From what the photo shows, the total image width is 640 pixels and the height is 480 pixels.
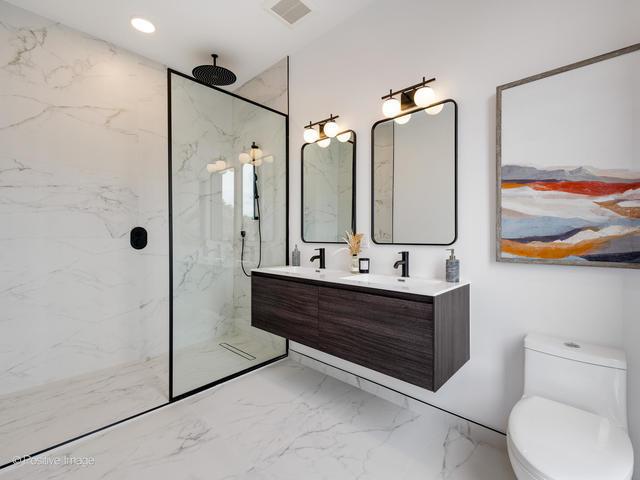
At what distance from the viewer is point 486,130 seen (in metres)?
1.65

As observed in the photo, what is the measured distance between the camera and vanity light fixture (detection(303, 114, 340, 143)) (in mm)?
2340

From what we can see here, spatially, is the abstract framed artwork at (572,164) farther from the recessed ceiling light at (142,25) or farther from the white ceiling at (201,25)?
the recessed ceiling light at (142,25)

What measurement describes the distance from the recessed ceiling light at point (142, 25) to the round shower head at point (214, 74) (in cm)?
39

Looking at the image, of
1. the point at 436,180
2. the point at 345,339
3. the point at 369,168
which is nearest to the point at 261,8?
the point at 369,168

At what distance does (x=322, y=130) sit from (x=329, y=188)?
1.60 feet

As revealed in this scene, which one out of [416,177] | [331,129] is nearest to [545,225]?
[416,177]

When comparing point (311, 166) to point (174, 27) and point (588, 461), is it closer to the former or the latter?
point (174, 27)

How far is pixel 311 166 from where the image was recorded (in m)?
2.59

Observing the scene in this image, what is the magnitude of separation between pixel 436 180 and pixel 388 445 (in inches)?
61.1

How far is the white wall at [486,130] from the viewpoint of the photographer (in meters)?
1.36

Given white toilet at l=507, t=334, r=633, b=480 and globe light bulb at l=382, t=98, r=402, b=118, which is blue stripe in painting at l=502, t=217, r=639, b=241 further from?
globe light bulb at l=382, t=98, r=402, b=118

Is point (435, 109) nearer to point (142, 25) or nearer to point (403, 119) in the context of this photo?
point (403, 119)

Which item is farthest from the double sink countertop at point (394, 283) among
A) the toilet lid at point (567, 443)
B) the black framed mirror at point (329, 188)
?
the toilet lid at point (567, 443)

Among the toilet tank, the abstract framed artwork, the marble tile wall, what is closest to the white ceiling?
the marble tile wall
